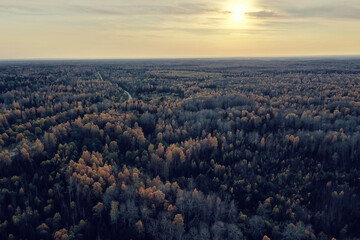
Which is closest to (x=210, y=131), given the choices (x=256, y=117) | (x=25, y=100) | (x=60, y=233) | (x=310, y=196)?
(x=256, y=117)

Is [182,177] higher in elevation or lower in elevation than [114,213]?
higher

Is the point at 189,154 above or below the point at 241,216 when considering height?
above

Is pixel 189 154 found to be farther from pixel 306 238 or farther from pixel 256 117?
pixel 256 117

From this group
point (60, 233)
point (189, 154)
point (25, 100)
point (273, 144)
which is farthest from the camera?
point (25, 100)

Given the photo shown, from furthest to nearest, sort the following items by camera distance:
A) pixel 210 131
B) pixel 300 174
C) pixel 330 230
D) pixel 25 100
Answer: pixel 25 100
pixel 210 131
pixel 300 174
pixel 330 230

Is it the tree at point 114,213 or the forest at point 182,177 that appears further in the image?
the tree at point 114,213

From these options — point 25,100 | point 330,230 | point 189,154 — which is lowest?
point 330,230

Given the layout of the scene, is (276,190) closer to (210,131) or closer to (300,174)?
(300,174)

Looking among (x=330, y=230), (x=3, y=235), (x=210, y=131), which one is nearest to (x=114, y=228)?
(x=3, y=235)

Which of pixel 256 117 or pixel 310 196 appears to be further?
pixel 256 117

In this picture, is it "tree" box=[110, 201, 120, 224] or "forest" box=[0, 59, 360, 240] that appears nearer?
"forest" box=[0, 59, 360, 240]

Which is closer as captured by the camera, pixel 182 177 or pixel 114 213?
A: pixel 114 213
